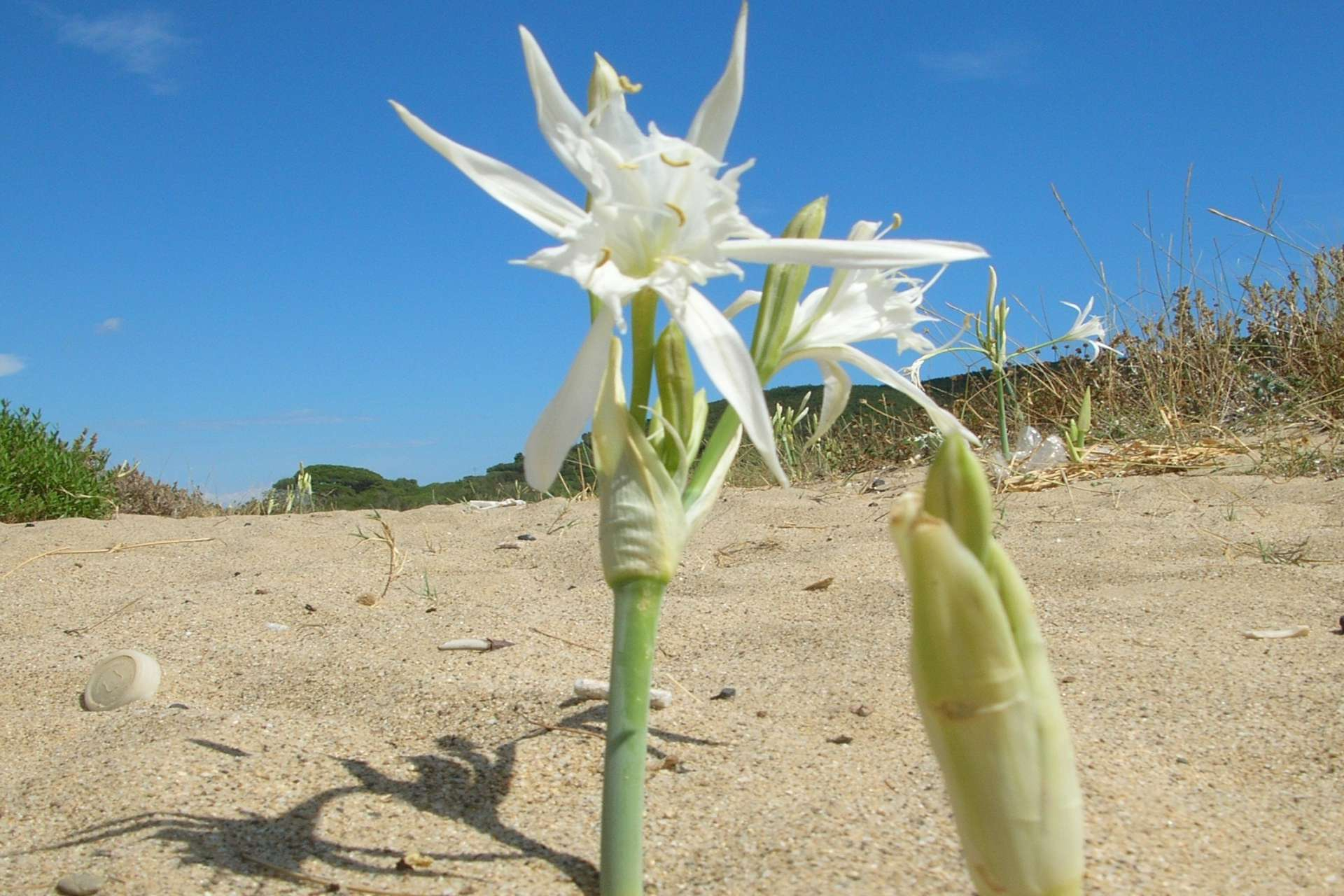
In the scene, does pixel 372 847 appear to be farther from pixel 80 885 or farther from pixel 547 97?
pixel 547 97

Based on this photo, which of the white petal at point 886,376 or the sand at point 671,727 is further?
the sand at point 671,727

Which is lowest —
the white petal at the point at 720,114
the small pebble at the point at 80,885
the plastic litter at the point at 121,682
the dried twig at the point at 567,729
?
the small pebble at the point at 80,885

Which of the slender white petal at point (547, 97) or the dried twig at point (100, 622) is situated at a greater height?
the slender white petal at point (547, 97)

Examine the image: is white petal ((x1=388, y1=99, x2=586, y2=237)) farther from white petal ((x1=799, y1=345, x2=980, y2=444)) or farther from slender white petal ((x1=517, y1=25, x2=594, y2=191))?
white petal ((x1=799, y1=345, x2=980, y2=444))

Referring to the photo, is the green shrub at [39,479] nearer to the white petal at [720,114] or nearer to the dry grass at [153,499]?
the dry grass at [153,499]

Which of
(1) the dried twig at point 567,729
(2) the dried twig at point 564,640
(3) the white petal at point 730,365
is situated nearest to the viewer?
(3) the white petal at point 730,365

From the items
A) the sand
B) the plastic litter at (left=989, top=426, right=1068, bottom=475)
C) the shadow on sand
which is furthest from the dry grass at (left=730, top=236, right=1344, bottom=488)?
the shadow on sand

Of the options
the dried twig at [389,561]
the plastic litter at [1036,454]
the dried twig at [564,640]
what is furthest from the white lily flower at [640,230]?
the plastic litter at [1036,454]

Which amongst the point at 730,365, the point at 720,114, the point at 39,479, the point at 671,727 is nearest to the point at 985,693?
the point at 730,365
